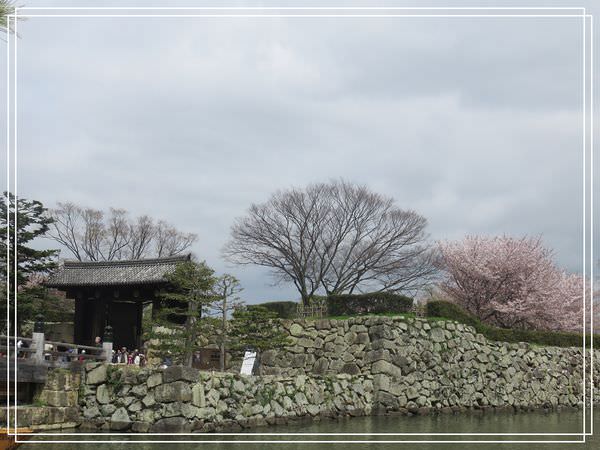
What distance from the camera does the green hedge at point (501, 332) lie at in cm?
2320

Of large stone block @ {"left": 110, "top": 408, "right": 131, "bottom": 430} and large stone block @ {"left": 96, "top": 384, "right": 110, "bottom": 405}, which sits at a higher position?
large stone block @ {"left": 96, "top": 384, "right": 110, "bottom": 405}

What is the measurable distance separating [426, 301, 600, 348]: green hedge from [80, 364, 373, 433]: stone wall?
25.3 ft

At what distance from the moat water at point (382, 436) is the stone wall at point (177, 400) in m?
0.48

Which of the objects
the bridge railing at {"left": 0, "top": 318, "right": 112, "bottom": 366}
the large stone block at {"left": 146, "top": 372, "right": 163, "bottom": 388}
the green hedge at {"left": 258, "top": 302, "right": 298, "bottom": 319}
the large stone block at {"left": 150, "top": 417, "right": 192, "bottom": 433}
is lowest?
the large stone block at {"left": 150, "top": 417, "right": 192, "bottom": 433}

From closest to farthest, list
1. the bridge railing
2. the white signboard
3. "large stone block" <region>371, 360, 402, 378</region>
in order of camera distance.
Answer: the bridge railing, the white signboard, "large stone block" <region>371, 360, 402, 378</region>

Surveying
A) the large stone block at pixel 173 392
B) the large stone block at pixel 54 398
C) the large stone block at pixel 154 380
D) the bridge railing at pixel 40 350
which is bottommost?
the large stone block at pixel 54 398

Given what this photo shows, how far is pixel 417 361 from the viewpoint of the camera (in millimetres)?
21656

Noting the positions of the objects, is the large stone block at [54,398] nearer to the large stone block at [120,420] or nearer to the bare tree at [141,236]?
the large stone block at [120,420]

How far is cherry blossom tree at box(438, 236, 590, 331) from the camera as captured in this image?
93.5 feet

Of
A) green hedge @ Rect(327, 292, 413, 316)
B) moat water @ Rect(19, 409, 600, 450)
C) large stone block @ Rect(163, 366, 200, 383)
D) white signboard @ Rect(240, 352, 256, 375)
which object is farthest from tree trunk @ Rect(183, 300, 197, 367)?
green hedge @ Rect(327, 292, 413, 316)

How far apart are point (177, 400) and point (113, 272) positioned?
921cm

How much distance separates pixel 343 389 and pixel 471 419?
362 cm

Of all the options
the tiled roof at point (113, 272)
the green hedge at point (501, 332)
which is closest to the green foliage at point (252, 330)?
the tiled roof at point (113, 272)

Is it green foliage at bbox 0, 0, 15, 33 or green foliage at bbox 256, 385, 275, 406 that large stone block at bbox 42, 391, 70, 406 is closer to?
green foliage at bbox 256, 385, 275, 406
